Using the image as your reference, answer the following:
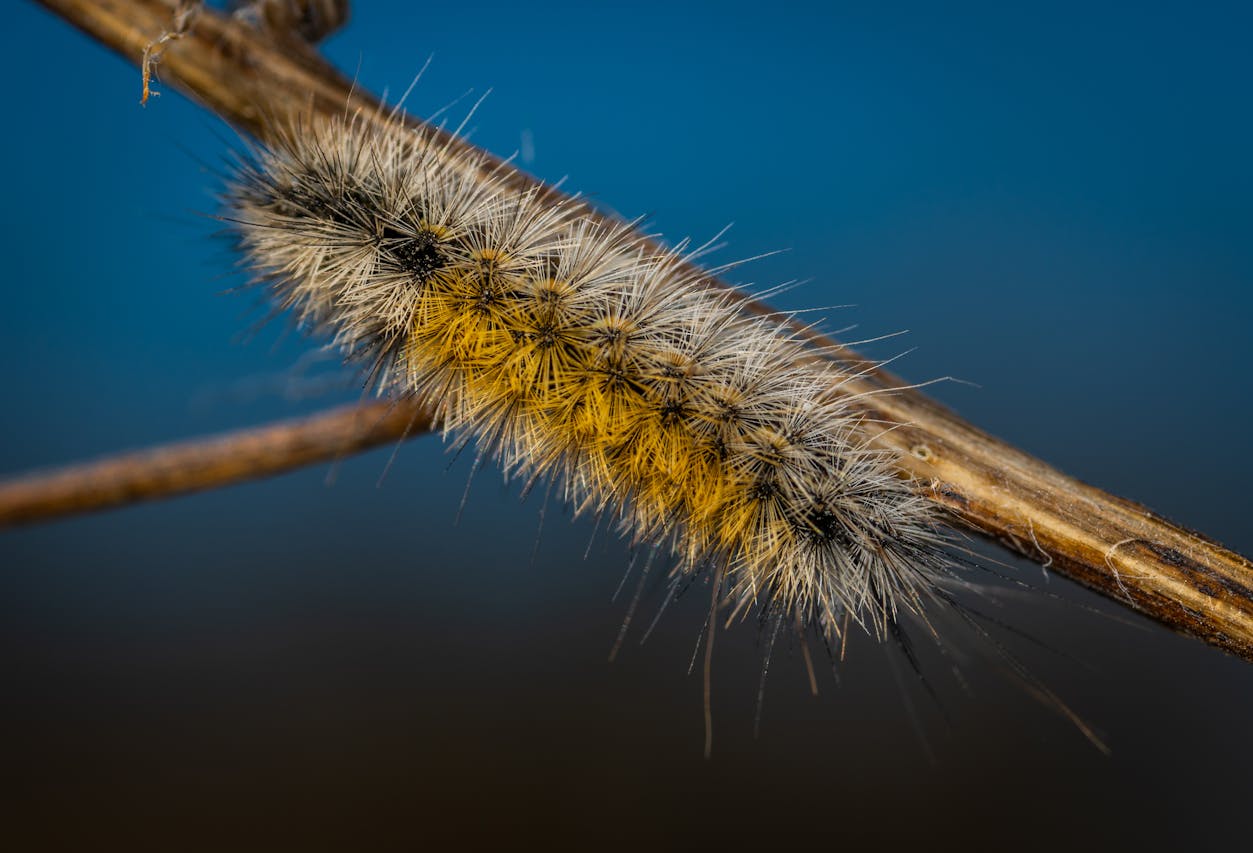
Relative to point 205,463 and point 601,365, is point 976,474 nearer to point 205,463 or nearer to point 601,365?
point 601,365

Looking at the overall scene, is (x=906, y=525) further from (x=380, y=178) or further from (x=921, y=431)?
(x=380, y=178)

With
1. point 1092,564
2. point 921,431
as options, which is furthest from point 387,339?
point 1092,564

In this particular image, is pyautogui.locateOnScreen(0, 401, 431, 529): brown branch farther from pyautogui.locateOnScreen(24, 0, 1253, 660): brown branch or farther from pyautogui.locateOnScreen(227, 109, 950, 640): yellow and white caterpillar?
pyautogui.locateOnScreen(24, 0, 1253, 660): brown branch

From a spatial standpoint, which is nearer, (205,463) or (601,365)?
(601,365)

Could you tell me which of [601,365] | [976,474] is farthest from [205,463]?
[976,474]

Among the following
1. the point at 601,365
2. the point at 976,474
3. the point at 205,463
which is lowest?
the point at 205,463

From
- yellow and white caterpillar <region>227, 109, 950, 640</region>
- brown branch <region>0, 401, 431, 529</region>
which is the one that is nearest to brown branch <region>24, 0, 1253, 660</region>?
yellow and white caterpillar <region>227, 109, 950, 640</region>
